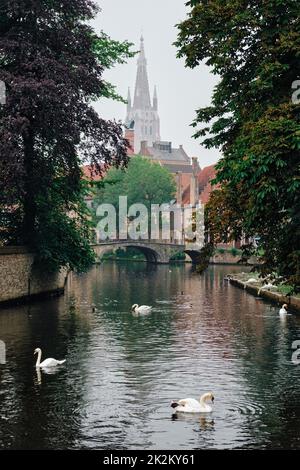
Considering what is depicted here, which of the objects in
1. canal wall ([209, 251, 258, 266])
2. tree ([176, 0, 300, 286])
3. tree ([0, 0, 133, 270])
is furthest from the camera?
canal wall ([209, 251, 258, 266])

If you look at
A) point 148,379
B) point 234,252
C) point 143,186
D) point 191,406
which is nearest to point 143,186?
point 143,186

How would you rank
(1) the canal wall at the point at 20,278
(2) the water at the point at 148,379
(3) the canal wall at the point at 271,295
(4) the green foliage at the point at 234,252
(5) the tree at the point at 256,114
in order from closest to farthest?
1. (2) the water at the point at 148,379
2. (5) the tree at the point at 256,114
3. (3) the canal wall at the point at 271,295
4. (1) the canal wall at the point at 20,278
5. (4) the green foliage at the point at 234,252

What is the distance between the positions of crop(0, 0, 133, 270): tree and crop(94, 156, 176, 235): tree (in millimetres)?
60542

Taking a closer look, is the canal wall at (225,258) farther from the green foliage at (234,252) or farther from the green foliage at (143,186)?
the green foliage at (143,186)

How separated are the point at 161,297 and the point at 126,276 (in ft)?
83.2

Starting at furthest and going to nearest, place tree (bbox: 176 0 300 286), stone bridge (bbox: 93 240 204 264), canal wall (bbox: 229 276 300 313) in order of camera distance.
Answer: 1. stone bridge (bbox: 93 240 204 264)
2. canal wall (bbox: 229 276 300 313)
3. tree (bbox: 176 0 300 286)

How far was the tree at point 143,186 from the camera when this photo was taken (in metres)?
107

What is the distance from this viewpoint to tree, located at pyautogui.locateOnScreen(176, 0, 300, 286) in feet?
68.3

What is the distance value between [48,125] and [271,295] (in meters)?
16.3

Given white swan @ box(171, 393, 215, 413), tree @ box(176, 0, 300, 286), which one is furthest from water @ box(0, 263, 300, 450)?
tree @ box(176, 0, 300, 286)

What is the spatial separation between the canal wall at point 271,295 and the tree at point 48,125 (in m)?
10.7

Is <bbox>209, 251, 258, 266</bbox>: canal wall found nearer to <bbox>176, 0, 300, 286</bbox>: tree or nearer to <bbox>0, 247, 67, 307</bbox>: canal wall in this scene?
<bbox>0, 247, 67, 307</bbox>: canal wall

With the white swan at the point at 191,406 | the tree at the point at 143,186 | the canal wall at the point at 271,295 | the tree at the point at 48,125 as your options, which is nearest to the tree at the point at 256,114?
the white swan at the point at 191,406
